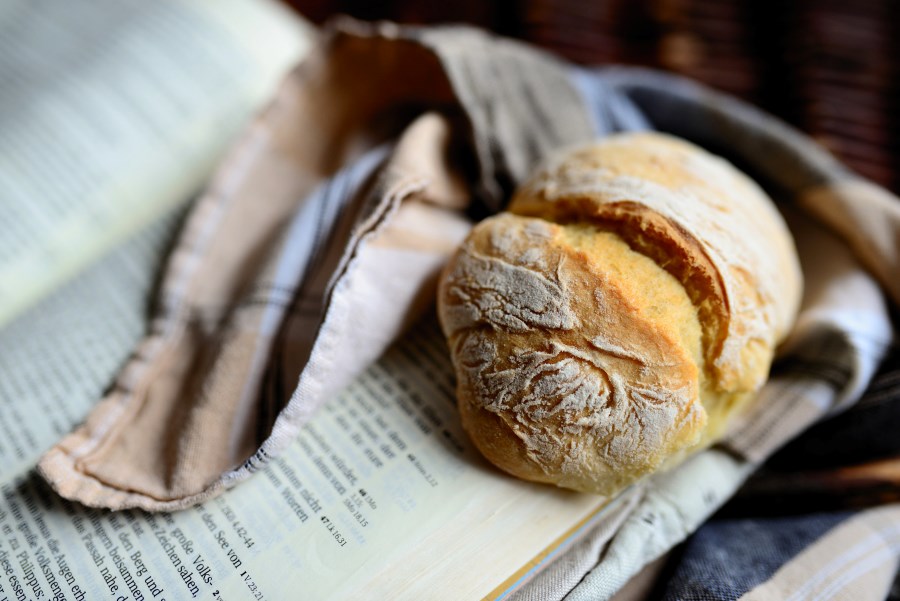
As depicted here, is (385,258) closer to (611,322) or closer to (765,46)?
(611,322)

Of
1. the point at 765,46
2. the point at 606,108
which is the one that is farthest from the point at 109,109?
the point at 765,46

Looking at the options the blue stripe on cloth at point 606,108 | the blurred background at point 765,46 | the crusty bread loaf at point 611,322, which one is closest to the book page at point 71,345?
the crusty bread loaf at point 611,322

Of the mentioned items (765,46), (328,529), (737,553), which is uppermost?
(765,46)

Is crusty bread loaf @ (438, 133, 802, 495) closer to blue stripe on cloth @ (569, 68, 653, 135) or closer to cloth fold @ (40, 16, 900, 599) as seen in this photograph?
cloth fold @ (40, 16, 900, 599)

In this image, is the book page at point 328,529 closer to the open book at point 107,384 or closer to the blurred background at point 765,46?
the open book at point 107,384

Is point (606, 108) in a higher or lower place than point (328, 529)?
higher

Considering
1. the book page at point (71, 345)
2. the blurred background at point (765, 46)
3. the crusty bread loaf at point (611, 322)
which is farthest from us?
the blurred background at point (765, 46)

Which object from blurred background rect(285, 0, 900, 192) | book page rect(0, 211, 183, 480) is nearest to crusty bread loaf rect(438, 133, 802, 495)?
book page rect(0, 211, 183, 480)
